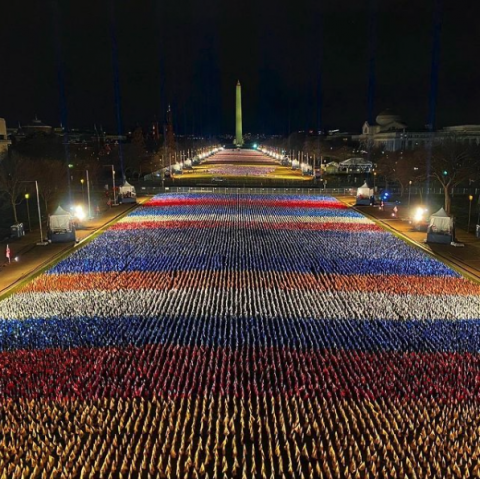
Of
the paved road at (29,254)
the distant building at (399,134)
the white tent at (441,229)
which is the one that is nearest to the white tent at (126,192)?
the paved road at (29,254)

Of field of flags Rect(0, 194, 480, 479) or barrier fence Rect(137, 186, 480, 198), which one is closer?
field of flags Rect(0, 194, 480, 479)

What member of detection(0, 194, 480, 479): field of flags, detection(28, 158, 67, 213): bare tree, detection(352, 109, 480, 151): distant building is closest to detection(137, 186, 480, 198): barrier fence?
detection(28, 158, 67, 213): bare tree

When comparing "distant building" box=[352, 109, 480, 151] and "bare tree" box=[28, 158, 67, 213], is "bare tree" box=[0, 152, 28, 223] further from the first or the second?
"distant building" box=[352, 109, 480, 151]

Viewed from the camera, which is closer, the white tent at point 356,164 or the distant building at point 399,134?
the white tent at point 356,164

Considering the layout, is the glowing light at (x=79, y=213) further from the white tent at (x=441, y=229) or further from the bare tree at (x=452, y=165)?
the bare tree at (x=452, y=165)

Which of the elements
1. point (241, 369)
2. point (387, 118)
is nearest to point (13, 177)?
point (241, 369)
